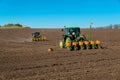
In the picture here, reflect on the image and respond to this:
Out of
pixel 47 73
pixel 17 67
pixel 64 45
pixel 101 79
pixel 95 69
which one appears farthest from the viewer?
pixel 64 45

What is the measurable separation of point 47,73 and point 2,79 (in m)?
2.03

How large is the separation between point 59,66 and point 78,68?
110 cm

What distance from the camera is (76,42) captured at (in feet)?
77.5

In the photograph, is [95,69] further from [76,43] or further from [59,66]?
[76,43]

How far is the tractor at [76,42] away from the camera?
23.4m

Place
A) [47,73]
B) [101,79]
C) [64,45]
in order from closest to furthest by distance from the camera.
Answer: [101,79]
[47,73]
[64,45]

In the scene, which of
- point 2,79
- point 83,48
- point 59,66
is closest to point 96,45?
point 83,48

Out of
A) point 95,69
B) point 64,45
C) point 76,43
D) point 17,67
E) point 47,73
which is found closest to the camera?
point 47,73

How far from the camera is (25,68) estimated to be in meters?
13.6

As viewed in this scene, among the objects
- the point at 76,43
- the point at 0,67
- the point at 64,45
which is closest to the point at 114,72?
the point at 0,67

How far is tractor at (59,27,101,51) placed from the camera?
23.4 metres

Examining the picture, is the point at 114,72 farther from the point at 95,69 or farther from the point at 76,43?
the point at 76,43

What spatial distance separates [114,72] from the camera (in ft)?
39.9

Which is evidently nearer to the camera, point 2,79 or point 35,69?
point 2,79
